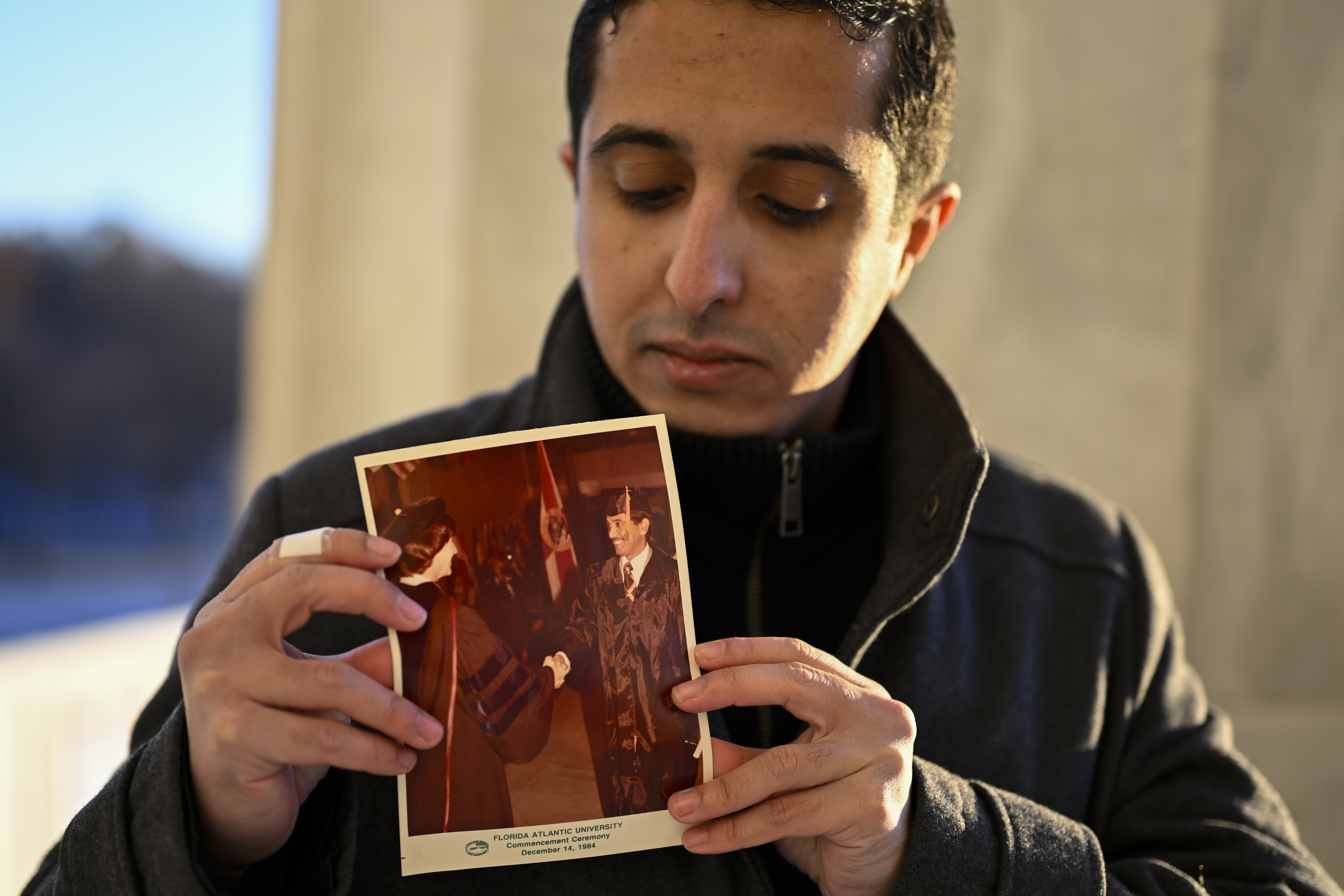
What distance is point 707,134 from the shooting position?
1119 mm

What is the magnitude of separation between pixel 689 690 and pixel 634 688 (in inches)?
2.3

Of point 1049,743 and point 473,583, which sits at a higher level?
point 473,583

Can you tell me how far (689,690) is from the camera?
0.87m

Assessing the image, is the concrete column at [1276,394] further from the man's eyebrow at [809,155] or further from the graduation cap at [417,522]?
the graduation cap at [417,522]

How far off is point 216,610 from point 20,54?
1.86 meters

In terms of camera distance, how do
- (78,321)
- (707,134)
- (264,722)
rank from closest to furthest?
(264,722)
(707,134)
(78,321)

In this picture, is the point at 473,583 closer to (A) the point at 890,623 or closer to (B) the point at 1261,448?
(A) the point at 890,623

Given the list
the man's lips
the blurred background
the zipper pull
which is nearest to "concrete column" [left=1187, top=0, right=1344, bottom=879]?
the blurred background

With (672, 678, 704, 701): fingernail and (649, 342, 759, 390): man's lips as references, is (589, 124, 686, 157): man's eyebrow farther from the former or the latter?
(672, 678, 704, 701): fingernail

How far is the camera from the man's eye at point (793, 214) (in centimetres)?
117

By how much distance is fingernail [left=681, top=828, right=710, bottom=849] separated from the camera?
34.7 inches

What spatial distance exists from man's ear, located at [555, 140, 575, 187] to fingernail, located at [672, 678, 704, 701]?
73cm

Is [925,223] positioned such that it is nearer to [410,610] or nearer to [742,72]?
[742,72]

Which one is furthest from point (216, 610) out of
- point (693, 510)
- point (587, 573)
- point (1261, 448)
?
point (1261, 448)
